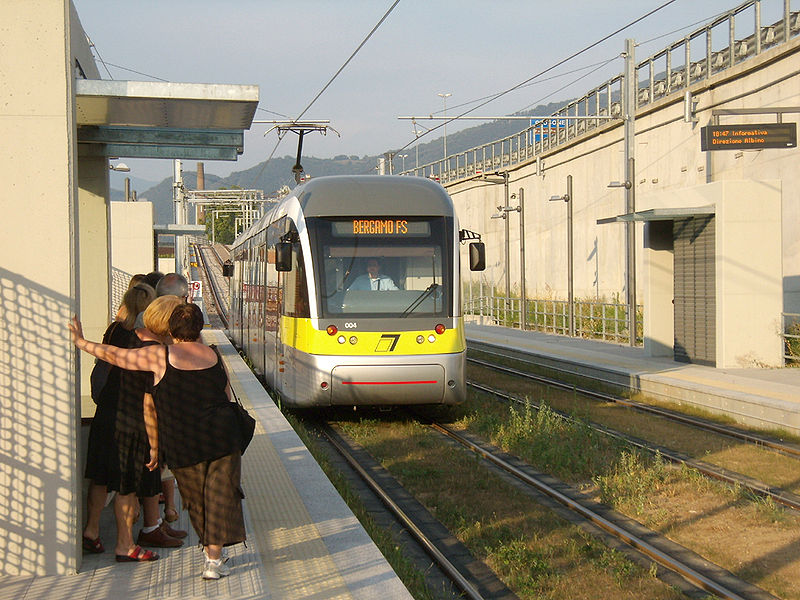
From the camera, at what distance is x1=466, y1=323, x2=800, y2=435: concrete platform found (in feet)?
42.6

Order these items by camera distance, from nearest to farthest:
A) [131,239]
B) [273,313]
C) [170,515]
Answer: [170,515], [273,313], [131,239]

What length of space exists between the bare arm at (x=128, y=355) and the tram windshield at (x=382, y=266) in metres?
6.80

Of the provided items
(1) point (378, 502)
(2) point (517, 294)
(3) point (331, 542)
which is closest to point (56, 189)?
(3) point (331, 542)

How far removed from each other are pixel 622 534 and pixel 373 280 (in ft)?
19.5

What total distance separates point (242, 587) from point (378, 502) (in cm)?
347

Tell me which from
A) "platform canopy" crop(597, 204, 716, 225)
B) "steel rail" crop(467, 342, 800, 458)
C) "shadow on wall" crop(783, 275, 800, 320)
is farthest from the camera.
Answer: "shadow on wall" crop(783, 275, 800, 320)

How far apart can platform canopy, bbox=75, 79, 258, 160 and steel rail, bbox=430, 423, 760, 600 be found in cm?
416

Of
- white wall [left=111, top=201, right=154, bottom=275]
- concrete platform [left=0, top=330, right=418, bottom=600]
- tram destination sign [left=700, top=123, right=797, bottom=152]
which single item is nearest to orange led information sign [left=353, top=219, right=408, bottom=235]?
concrete platform [left=0, top=330, right=418, bottom=600]

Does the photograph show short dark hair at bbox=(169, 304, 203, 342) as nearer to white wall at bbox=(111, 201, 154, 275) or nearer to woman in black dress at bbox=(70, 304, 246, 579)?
woman in black dress at bbox=(70, 304, 246, 579)

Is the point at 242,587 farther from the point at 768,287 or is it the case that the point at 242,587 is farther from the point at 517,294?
the point at 517,294

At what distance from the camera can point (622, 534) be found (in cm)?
744

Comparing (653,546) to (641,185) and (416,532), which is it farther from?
(641,185)

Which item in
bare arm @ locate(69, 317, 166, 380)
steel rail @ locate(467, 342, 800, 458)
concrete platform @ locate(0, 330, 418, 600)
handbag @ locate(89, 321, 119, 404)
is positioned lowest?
steel rail @ locate(467, 342, 800, 458)

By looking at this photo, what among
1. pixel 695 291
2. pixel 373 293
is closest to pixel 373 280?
pixel 373 293
